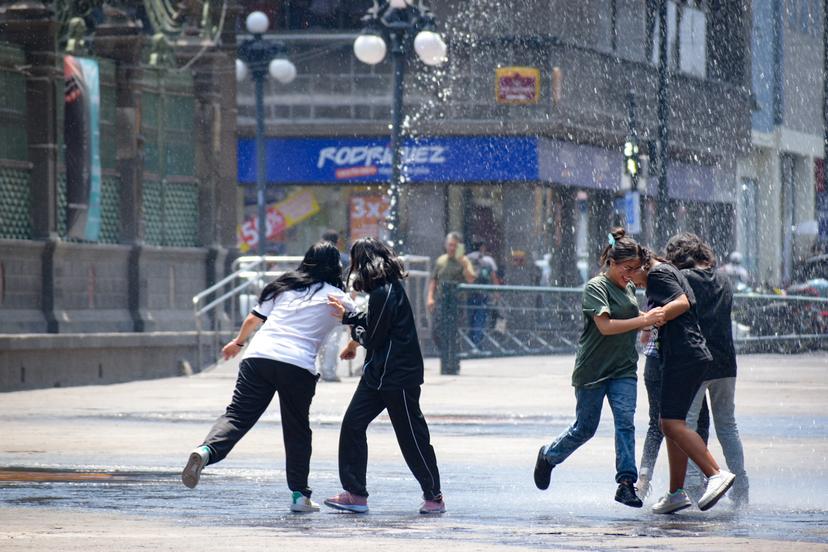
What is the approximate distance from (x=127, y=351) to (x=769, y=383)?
302 inches

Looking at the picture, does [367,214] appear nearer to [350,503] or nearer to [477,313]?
[477,313]

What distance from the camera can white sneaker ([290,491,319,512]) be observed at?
10273mm

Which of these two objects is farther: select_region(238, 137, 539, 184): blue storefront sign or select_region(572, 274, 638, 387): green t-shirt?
select_region(238, 137, 539, 184): blue storefront sign

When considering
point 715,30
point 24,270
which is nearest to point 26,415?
point 24,270

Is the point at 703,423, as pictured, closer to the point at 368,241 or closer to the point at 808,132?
the point at 368,241

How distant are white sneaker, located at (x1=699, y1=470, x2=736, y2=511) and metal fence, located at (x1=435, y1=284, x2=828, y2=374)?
14.0 metres

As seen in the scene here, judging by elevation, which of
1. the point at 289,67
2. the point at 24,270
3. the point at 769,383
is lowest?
the point at 769,383

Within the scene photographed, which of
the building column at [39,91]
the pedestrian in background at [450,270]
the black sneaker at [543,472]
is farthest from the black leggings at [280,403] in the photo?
the pedestrian in background at [450,270]

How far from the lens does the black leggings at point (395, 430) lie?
1030 centimetres

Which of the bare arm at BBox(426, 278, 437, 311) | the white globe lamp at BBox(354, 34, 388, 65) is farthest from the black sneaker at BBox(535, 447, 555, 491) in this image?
the white globe lamp at BBox(354, 34, 388, 65)

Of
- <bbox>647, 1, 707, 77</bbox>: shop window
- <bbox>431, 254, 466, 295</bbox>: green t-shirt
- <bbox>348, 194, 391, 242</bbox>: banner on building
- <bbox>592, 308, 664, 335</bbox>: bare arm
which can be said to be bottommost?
<bbox>592, 308, 664, 335</bbox>: bare arm

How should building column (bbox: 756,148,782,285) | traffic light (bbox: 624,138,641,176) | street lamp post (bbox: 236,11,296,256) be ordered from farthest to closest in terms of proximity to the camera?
building column (bbox: 756,148,782,285) → traffic light (bbox: 624,138,641,176) → street lamp post (bbox: 236,11,296,256)

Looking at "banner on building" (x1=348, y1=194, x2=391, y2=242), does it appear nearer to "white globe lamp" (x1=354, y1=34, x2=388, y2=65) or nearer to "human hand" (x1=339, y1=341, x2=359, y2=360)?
"white globe lamp" (x1=354, y1=34, x2=388, y2=65)

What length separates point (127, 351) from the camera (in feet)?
76.9
